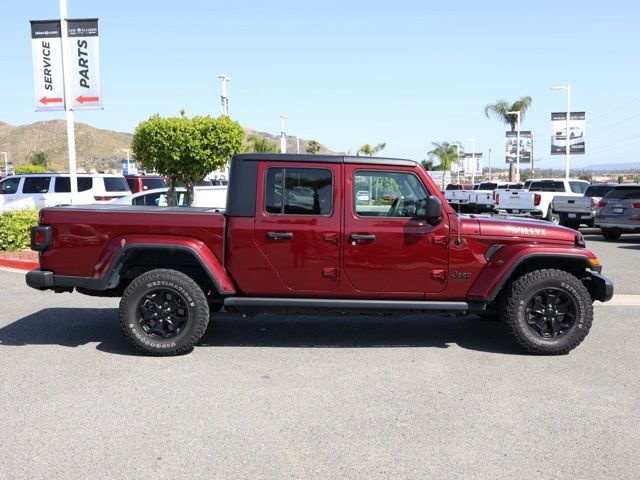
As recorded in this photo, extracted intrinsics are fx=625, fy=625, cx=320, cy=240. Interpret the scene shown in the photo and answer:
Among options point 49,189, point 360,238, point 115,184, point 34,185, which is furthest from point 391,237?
point 34,185

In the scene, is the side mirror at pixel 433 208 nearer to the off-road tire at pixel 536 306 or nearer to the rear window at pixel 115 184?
the off-road tire at pixel 536 306

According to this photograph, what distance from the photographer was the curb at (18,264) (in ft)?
36.9

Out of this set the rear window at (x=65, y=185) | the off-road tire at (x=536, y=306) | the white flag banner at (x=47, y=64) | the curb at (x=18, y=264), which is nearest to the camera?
the off-road tire at (x=536, y=306)

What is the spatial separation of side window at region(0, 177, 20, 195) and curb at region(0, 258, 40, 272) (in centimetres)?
741

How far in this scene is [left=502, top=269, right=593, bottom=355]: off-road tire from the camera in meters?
5.91

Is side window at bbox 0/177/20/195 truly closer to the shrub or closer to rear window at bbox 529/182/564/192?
the shrub

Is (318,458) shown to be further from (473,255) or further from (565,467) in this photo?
(473,255)

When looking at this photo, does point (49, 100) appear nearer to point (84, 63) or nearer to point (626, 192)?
point (84, 63)

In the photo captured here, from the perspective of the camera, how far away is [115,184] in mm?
18516

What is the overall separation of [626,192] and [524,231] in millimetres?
12652

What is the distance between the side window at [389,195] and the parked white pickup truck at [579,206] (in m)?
15.6

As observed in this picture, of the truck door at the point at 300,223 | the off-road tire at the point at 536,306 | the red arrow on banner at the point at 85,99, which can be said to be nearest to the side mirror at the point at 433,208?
the truck door at the point at 300,223

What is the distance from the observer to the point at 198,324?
19.1 ft

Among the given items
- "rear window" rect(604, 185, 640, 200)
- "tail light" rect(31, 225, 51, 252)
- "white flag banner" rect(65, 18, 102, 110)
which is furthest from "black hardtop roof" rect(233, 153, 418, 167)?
"rear window" rect(604, 185, 640, 200)
